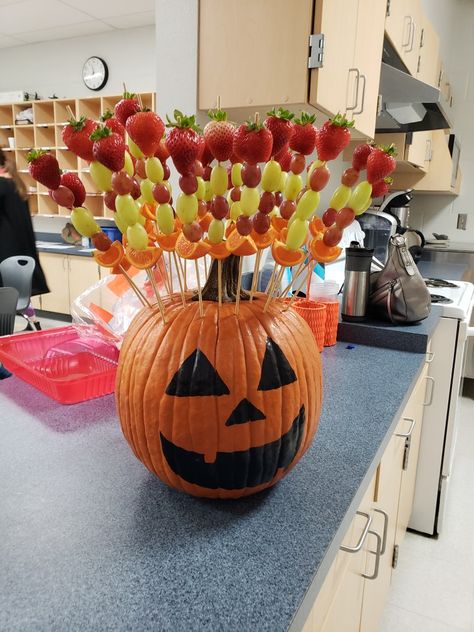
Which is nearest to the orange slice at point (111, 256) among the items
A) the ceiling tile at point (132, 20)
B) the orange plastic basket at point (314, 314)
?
the orange plastic basket at point (314, 314)

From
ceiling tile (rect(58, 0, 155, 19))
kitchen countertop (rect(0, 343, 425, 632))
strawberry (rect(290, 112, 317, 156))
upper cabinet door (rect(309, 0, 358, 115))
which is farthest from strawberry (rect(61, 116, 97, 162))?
ceiling tile (rect(58, 0, 155, 19))

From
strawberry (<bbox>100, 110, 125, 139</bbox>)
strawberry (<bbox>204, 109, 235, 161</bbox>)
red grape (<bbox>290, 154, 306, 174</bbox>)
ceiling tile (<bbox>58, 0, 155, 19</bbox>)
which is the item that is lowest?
red grape (<bbox>290, 154, 306, 174</bbox>)

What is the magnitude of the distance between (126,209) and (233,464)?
316 mm

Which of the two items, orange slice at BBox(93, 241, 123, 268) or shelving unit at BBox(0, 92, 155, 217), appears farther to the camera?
shelving unit at BBox(0, 92, 155, 217)

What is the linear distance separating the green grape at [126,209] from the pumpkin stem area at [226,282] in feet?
0.45

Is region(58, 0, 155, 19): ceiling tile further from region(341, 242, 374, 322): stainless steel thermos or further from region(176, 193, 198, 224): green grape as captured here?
region(176, 193, 198, 224): green grape

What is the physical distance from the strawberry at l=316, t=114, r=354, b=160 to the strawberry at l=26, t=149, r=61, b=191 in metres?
0.28

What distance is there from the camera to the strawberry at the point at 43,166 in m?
0.47

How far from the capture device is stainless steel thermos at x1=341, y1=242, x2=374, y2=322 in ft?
4.85

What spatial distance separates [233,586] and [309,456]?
0.30m

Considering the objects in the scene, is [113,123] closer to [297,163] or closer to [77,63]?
[297,163]

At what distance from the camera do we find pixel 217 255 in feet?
1.73

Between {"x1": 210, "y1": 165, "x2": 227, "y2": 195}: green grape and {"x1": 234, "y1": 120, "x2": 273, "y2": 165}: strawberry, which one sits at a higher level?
{"x1": 234, "y1": 120, "x2": 273, "y2": 165}: strawberry

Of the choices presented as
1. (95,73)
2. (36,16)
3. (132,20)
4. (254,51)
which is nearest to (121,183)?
(254,51)
